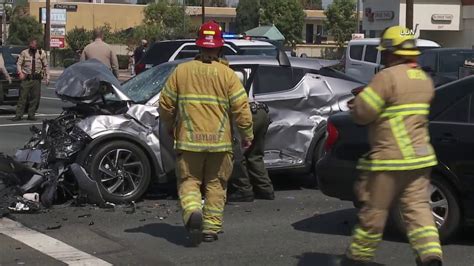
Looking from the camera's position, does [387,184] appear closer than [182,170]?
Yes

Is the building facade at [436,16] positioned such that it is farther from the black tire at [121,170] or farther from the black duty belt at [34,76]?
the black tire at [121,170]

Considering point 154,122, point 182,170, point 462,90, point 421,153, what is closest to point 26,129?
point 154,122

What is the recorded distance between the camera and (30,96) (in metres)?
17.6

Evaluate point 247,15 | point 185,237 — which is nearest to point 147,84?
point 185,237

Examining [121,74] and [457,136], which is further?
[121,74]

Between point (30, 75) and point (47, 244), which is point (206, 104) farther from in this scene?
point (30, 75)

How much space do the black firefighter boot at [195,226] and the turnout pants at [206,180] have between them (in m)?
0.13

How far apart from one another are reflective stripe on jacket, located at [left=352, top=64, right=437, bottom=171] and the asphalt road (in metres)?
1.32

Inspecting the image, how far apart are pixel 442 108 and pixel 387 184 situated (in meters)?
1.86

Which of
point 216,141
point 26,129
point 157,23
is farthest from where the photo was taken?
point 157,23

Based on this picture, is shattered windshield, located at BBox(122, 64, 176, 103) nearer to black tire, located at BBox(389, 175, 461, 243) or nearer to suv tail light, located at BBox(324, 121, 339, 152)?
suv tail light, located at BBox(324, 121, 339, 152)

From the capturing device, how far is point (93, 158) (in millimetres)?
8398

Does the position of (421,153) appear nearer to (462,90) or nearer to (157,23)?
(462,90)

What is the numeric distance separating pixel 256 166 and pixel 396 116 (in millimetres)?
3756
